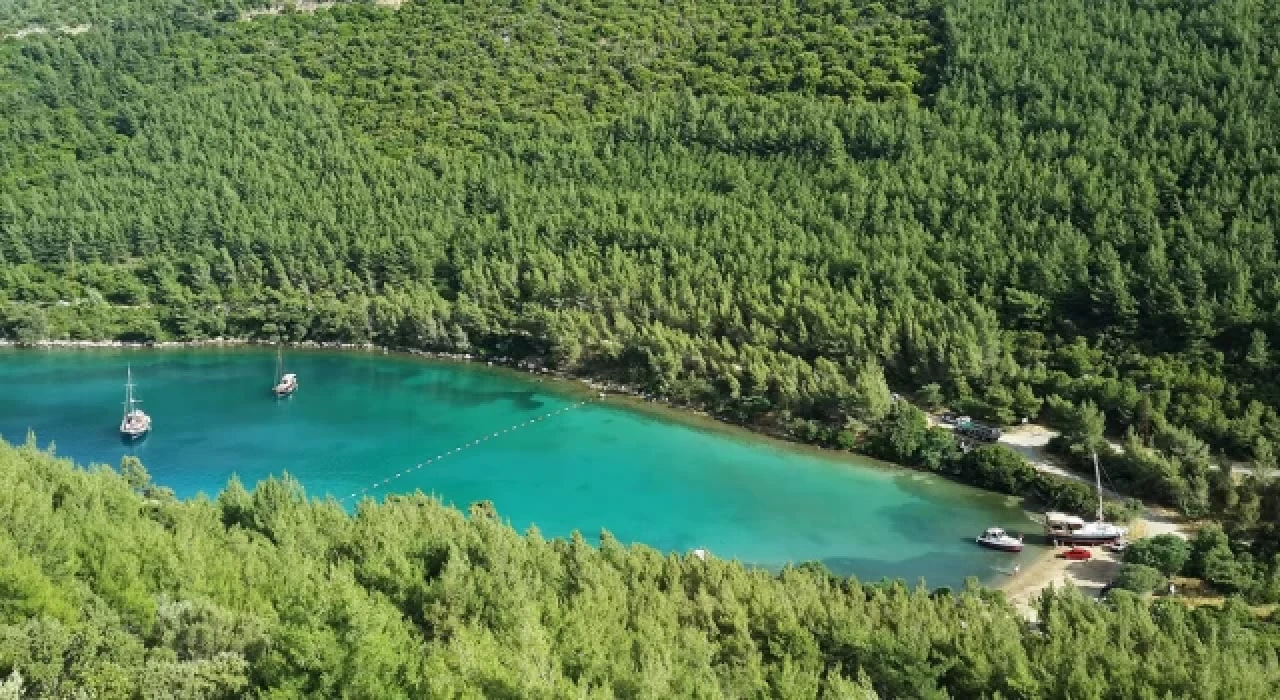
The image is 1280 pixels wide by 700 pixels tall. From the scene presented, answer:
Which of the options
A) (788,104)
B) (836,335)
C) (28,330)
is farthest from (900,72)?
Result: (28,330)

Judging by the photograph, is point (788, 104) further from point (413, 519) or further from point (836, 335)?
point (413, 519)

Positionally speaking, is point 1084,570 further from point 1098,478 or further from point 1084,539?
point 1098,478

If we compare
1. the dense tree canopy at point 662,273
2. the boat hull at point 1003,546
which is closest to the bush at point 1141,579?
the dense tree canopy at point 662,273

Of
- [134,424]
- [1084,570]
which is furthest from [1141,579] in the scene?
[134,424]

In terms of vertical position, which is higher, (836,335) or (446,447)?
(836,335)

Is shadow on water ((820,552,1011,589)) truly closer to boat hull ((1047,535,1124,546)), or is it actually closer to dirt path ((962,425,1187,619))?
dirt path ((962,425,1187,619))

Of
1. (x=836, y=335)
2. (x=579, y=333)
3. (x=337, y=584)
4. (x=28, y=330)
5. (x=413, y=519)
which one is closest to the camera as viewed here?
(x=337, y=584)
